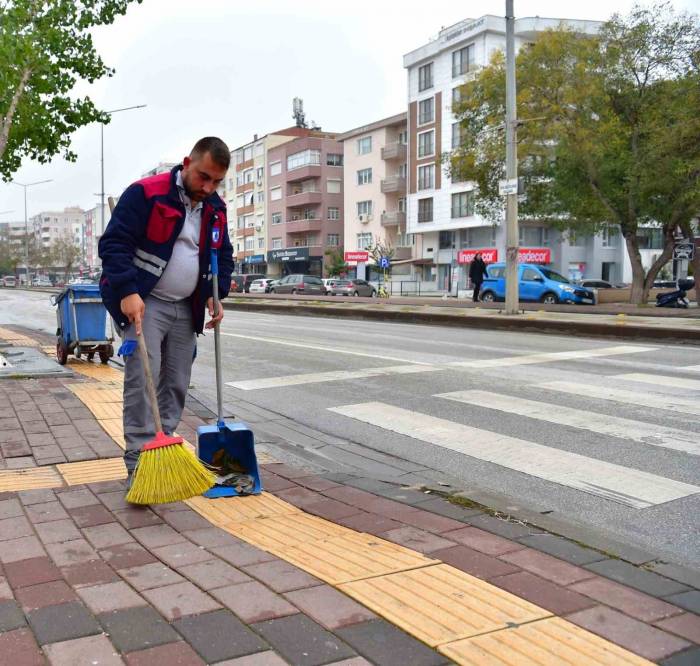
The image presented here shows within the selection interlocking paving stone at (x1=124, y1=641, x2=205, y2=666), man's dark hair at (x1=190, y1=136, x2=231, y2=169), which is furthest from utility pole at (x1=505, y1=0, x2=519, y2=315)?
interlocking paving stone at (x1=124, y1=641, x2=205, y2=666)

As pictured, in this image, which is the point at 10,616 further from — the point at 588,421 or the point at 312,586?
the point at 588,421

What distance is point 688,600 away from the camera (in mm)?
2959

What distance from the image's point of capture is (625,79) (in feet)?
89.0

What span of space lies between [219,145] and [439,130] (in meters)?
54.4

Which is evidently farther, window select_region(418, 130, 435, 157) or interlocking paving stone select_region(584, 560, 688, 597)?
window select_region(418, 130, 435, 157)

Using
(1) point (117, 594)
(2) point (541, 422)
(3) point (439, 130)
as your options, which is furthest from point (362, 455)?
(3) point (439, 130)

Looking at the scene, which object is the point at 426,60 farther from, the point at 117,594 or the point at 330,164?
the point at 117,594

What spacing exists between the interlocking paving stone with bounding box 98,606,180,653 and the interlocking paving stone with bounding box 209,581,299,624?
25 cm

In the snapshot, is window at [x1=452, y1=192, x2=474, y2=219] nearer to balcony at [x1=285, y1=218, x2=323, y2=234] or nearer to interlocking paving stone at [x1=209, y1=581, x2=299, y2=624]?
balcony at [x1=285, y1=218, x2=323, y2=234]

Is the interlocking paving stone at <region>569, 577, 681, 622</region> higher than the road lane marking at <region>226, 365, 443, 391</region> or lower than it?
lower

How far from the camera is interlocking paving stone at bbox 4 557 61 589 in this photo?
10.0ft

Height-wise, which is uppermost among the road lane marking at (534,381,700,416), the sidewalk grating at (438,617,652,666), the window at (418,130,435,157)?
the window at (418,130,435,157)

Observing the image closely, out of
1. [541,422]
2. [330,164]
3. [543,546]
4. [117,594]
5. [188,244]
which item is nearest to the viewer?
[117,594]

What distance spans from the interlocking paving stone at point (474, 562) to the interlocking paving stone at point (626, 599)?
0.30 metres
